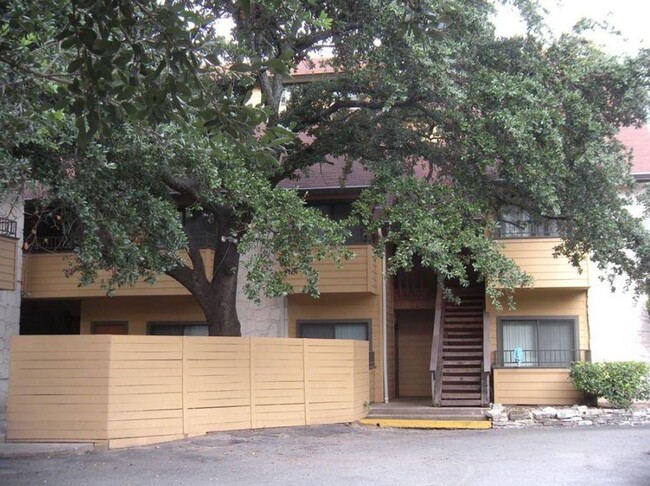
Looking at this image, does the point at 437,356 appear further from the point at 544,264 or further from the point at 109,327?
the point at 109,327

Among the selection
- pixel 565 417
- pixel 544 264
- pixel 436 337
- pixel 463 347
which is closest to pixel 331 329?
pixel 436 337

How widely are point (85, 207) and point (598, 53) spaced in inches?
357

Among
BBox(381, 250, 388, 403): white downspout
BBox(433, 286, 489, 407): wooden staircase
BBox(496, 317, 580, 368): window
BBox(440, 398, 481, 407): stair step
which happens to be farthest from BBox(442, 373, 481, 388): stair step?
BBox(381, 250, 388, 403): white downspout

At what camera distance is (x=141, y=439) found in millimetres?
11906

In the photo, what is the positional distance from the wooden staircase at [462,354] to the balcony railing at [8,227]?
32.8 feet

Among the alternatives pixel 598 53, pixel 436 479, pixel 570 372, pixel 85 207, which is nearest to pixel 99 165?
pixel 85 207

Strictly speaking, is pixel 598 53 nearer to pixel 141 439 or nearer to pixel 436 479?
pixel 436 479

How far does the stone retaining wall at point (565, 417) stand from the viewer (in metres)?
14.9

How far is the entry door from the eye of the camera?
66.9ft

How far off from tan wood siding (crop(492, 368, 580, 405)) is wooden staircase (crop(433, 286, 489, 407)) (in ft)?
1.92

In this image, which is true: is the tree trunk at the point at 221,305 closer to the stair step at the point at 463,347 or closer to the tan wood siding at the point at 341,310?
the tan wood siding at the point at 341,310

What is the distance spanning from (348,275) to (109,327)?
685cm

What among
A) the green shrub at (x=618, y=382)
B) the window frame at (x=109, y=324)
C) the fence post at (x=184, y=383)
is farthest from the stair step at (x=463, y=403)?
the window frame at (x=109, y=324)

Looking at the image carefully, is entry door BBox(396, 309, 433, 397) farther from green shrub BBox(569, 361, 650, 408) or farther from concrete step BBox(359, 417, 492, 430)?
green shrub BBox(569, 361, 650, 408)
